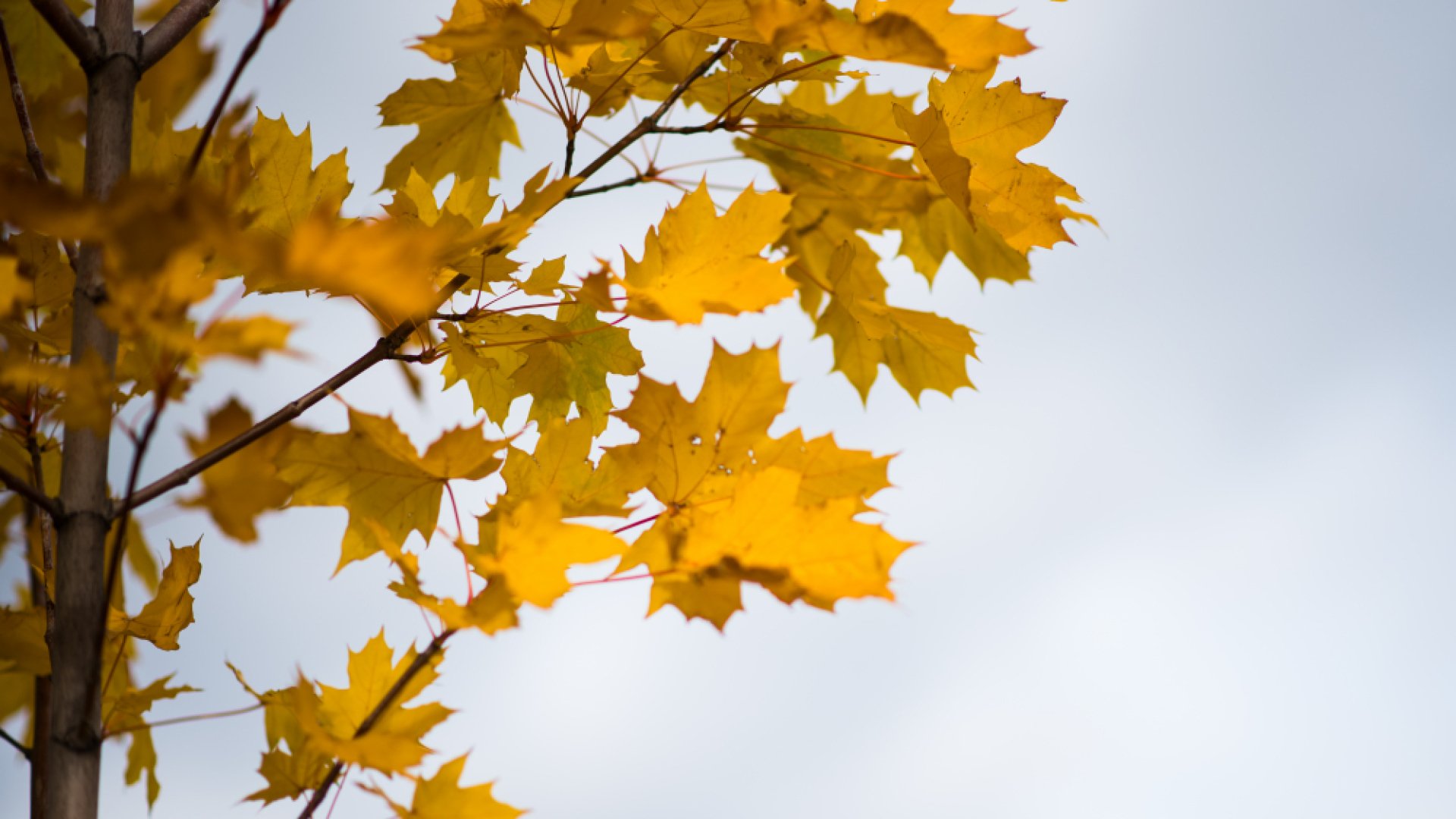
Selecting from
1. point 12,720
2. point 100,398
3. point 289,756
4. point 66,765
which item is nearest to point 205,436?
point 100,398

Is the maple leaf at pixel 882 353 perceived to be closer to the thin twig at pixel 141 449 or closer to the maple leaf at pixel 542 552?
the maple leaf at pixel 542 552

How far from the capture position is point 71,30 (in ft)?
2.13

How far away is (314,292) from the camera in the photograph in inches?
30.6

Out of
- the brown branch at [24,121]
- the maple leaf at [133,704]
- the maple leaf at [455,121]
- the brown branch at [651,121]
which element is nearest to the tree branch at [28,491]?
the maple leaf at [133,704]

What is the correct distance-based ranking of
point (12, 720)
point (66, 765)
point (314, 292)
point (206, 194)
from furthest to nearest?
point (12, 720)
point (314, 292)
point (66, 765)
point (206, 194)

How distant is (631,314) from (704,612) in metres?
0.20

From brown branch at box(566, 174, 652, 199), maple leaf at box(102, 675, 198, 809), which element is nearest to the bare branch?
brown branch at box(566, 174, 652, 199)

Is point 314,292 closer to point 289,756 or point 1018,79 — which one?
point 289,756

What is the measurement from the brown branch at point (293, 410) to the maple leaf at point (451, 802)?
0.24 m

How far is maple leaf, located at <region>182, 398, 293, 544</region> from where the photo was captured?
1.62 ft

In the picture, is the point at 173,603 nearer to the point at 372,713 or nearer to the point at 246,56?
the point at 372,713

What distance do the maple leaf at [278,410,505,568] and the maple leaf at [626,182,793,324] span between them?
0.49ft

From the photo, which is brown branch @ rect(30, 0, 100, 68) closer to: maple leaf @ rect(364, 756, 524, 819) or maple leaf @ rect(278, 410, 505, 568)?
maple leaf @ rect(278, 410, 505, 568)

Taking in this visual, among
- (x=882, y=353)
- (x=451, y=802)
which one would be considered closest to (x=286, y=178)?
(x=451, y=802)
